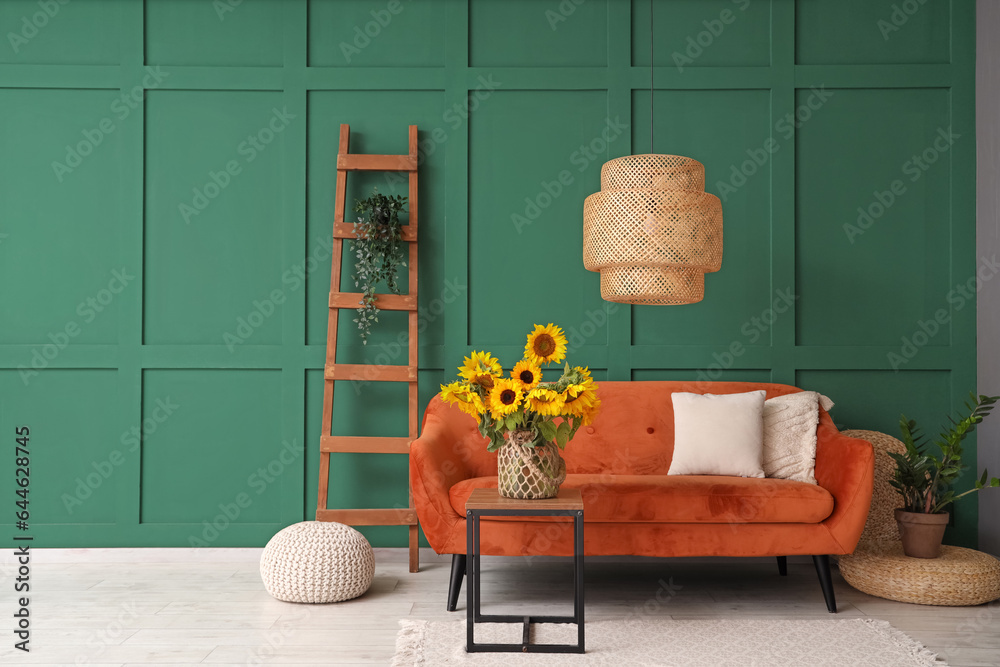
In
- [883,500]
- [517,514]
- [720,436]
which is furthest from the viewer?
[883,500]

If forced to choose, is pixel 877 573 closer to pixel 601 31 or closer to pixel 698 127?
pixel 698 127

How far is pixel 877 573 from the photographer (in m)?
2.94

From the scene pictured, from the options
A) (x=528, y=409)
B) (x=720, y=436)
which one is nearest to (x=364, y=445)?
(x=528, y=409)

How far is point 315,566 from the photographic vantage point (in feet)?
9.37

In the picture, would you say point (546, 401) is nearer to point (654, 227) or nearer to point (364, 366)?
point (654, 227)

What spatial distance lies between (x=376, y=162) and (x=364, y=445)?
1.40 m

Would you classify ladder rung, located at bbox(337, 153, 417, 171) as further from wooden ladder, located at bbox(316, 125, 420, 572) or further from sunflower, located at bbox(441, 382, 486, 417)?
sunflower, located at bbox(441, 382, 486, 417)

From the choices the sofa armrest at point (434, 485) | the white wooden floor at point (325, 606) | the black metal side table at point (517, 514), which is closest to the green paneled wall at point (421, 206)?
the white wooden floor at point (325, 606)

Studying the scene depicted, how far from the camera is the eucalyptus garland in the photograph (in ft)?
11.5

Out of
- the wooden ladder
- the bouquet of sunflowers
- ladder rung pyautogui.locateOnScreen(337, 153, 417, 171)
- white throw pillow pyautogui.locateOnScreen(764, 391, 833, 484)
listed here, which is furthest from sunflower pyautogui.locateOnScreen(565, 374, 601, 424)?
ladder rung pyautogui.locateOnScreen(337, 153, 417, 171)

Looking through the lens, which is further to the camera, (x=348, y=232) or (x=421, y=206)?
(x=421, y=206)

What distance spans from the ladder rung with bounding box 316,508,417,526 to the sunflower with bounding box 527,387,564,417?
4.15 ft

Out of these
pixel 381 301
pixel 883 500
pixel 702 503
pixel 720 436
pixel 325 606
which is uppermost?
pixel 381 301

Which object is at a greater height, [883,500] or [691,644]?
[883,500]
